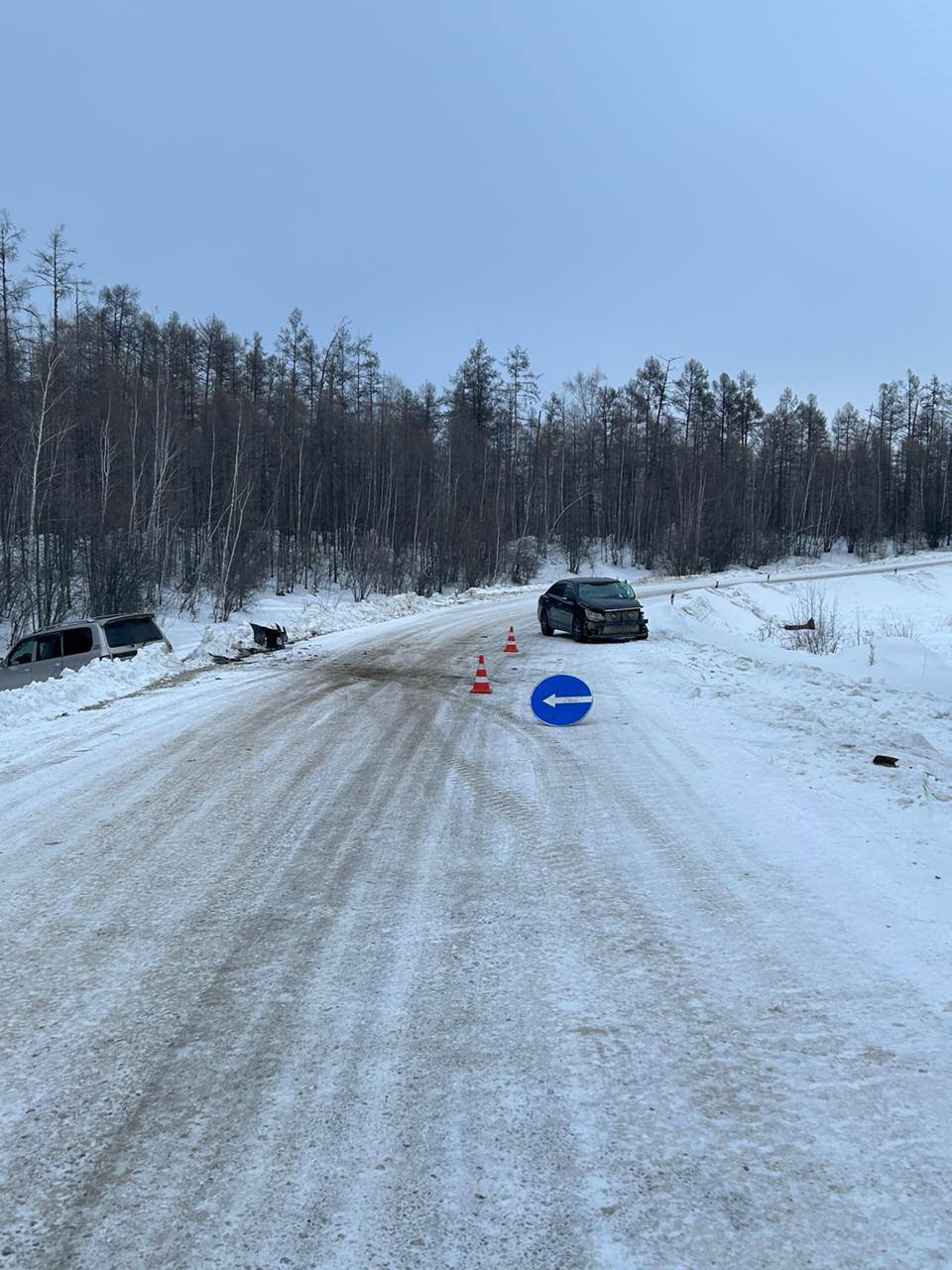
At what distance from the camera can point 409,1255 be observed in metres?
2.16

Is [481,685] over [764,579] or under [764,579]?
under

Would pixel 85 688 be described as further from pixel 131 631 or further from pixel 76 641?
pixel 131 631

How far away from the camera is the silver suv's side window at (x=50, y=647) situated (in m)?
13.9

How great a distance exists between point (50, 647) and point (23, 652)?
0.62m

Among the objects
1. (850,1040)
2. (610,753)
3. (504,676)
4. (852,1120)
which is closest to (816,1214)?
(852,1120)

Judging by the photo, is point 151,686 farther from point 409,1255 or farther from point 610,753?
point 409,1255

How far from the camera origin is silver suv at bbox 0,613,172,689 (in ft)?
44.9

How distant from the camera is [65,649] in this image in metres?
13.9

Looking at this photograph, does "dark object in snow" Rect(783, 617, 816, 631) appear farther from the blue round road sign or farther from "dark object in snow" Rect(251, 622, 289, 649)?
"dark object in snow" Rect(251, 622, 289, 649)

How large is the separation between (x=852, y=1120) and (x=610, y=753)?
5.53 meters

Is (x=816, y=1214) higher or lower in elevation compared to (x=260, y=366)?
lower

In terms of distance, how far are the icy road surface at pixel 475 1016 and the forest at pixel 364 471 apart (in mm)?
22601

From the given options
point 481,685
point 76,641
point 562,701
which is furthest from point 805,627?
point 76,641

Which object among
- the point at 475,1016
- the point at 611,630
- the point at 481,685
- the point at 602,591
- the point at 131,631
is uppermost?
the point at 602,591
